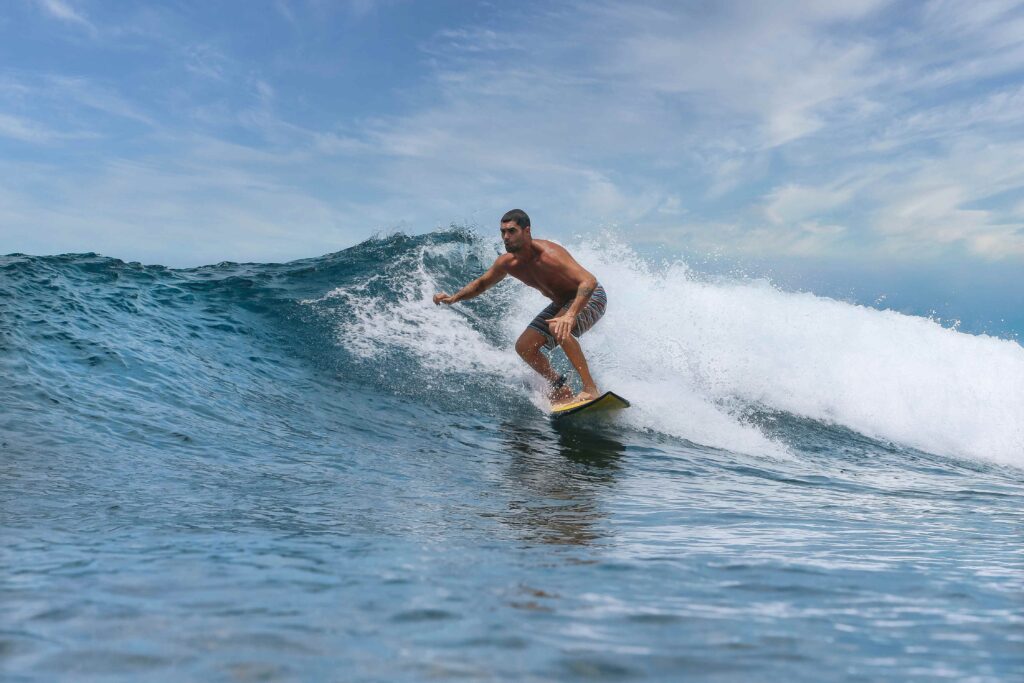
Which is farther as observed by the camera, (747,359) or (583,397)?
(747,359)

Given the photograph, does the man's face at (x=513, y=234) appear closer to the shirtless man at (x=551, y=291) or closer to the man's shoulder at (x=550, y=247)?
the shirtless man at (x=551, y=291)

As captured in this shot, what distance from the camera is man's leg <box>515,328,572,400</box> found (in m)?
8.80

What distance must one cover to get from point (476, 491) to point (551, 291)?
13.3 ft

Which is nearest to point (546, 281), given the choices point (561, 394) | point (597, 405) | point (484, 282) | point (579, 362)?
point (484, 282)

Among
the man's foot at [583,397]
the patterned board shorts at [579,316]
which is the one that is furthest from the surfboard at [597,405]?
the patterned board shorts at [579,316]

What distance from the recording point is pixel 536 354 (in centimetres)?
889

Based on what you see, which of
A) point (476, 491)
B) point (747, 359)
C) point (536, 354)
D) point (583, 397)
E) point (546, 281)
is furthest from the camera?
point (747, 359)

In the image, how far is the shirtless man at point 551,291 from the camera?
26.3 feet

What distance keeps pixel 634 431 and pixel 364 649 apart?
6.23 m

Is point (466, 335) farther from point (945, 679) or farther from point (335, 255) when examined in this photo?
point (945, 679)

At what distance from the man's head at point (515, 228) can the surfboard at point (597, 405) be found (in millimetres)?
1900

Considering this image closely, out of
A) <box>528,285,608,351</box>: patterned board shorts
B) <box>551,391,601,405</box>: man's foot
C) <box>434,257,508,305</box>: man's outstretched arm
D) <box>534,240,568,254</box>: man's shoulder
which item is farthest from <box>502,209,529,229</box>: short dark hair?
<box>551,391,601,405</box>: man's foot

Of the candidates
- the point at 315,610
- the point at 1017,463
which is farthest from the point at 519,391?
the point at 315,610

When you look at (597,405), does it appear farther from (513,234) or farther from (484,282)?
(513,234)
